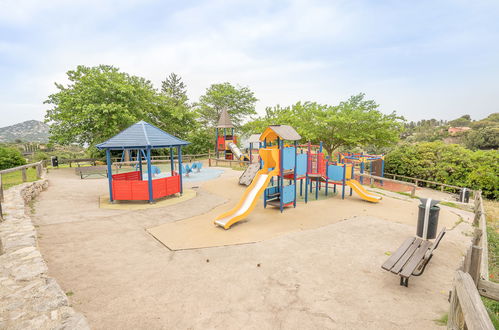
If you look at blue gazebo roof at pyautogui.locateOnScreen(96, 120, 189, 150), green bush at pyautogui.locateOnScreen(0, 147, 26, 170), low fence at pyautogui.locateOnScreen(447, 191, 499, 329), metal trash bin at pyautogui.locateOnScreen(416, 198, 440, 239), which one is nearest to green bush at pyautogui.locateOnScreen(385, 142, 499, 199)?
metal trash bin at pyautogui.locateOnScreen(416, 198, 440, 239)

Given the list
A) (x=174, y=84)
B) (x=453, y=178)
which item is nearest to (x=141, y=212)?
(x=453, y=178)

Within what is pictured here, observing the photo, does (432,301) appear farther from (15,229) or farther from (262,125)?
(262,125)

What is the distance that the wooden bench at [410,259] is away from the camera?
495 cm

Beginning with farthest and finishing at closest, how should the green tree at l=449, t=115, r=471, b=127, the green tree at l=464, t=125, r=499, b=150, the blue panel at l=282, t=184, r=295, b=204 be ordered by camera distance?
the green tree at l=449, t=115, r=471, b=127 < the green tree at l=464, t=125, r=499, b=150 < the blue panel at l=282, t=184, r=295, b=204

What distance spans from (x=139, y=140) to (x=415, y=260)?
11083 mm

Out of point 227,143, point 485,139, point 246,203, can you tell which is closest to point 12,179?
point 246,203

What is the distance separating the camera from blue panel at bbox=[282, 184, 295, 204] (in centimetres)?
1071

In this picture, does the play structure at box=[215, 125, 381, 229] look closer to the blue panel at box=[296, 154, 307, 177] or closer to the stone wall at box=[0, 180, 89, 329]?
the blue panel at box=[296, 154, 307, 177]

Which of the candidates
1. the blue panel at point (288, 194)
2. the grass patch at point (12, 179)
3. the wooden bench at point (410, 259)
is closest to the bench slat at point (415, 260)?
the wooden bench at point (410, 259)

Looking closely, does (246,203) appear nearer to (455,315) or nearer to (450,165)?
(455,315)

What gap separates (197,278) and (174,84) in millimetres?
63164

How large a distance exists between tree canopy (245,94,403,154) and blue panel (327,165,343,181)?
11.6m

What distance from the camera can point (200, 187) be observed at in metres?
15.2

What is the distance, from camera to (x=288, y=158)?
1097 centimetres
